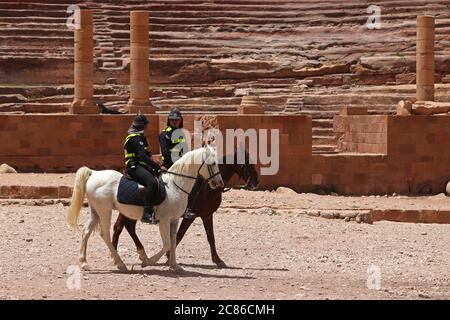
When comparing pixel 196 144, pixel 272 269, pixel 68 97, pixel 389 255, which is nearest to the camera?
pixel 272 269

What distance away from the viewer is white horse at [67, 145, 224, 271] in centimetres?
1472

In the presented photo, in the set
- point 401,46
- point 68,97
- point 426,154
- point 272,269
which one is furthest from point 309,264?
point 401,46

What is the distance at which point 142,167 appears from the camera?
1477 cm

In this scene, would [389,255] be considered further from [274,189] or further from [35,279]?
[274,189]

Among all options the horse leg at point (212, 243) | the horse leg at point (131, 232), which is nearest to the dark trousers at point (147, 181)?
the horse leg at point (131, 232)

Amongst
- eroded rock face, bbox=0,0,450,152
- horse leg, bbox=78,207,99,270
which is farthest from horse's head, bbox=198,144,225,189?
eroded rock face, bbox=0,0,450,152

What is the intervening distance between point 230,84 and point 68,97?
500 centimetres

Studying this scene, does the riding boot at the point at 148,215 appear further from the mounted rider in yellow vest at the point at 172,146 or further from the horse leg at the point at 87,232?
the mounted rider in yellow vest at the point at 172,146

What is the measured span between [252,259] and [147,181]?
2607mm

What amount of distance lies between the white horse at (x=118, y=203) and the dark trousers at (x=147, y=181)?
18 cm

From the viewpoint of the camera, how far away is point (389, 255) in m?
17.4

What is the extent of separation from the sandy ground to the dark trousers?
884mm

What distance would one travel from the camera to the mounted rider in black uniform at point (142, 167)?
14.6 metres

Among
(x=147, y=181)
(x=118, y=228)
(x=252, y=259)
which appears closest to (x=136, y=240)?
(x=118, y=228)
